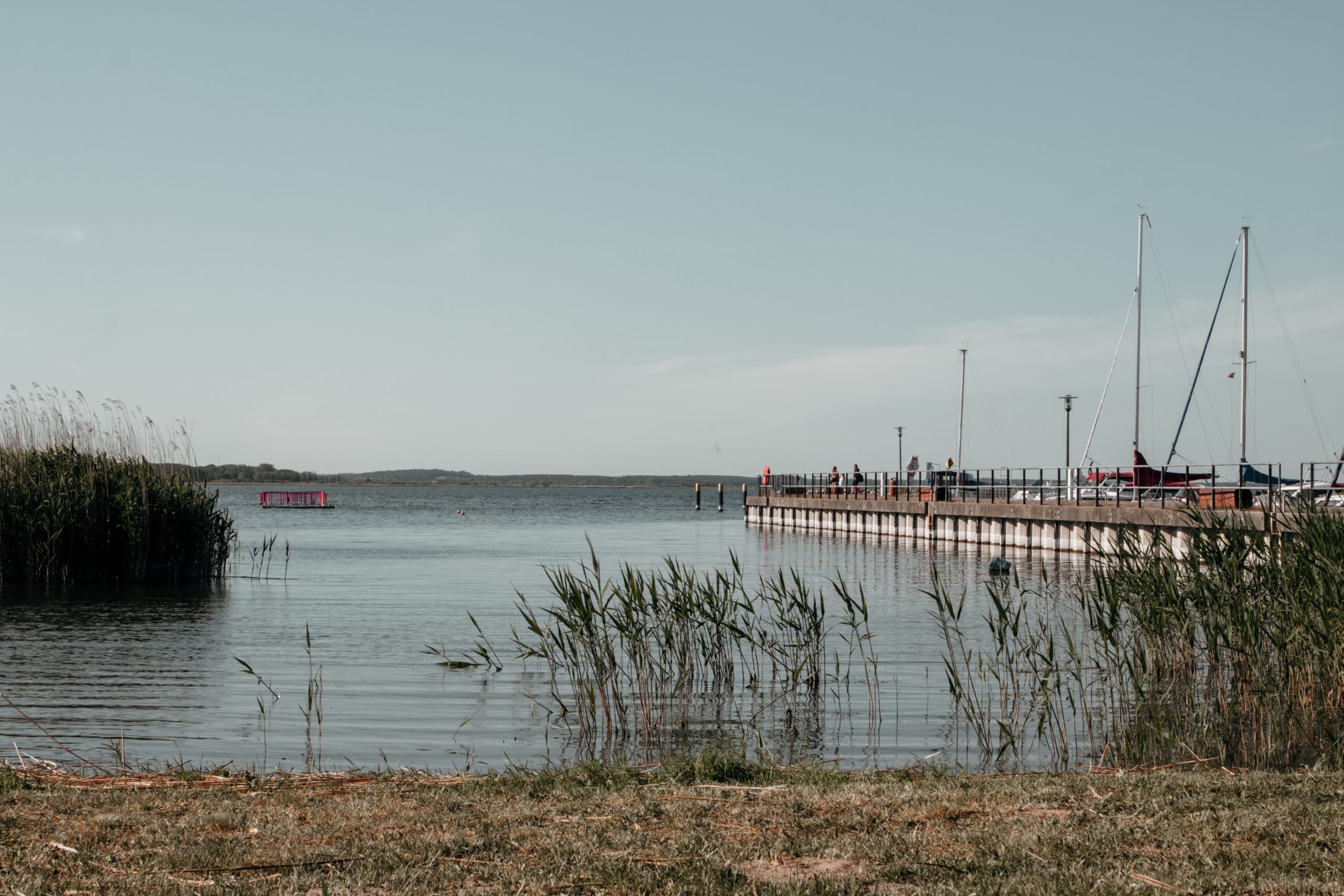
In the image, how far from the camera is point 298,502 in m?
114

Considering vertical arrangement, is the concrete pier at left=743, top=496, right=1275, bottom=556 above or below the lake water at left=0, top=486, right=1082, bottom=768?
above

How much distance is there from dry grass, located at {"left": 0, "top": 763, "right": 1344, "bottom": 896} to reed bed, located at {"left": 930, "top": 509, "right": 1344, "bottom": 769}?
7.30 ft

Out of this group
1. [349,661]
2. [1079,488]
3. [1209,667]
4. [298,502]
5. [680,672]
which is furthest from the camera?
[298,502]

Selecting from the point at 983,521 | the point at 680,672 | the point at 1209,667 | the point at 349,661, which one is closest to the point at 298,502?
the point at 983,521

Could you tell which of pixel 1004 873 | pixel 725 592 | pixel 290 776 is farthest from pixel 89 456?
pixel 1004 873

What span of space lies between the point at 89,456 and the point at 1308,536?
76.2 ft

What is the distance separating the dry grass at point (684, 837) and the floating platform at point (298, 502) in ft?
324

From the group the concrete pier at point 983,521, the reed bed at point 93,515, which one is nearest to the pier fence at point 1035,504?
the concrete pier at point 983,521

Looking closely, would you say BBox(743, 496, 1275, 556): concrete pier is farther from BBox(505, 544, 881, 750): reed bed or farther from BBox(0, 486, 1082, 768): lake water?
BBox(505, 544, 881, 750): reed bed

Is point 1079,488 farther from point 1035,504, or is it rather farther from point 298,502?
point 298,502

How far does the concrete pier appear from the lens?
2958cm

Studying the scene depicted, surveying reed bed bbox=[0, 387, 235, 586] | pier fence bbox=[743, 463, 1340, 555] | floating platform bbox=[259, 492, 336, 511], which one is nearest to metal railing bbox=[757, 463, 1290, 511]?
pier fence bbox=[743, 463, 1340, 555]

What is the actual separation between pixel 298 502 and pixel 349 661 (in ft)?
336

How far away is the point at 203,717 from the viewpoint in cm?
1263
